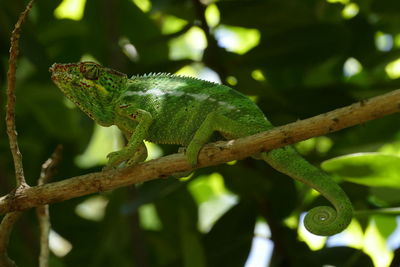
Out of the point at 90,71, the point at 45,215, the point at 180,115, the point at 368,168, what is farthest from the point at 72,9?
the point at 368,168

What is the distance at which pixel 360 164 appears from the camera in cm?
239

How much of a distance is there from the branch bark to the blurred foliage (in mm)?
561

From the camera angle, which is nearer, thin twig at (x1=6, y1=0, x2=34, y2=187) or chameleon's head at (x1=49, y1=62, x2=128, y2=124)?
thin twig at (x1=6, y1=0, x2=34, y2=187)

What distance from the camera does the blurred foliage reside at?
296cm

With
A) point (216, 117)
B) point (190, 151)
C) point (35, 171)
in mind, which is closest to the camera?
point (190, 151)

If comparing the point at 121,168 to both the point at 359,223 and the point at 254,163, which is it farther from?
the point at 359,223

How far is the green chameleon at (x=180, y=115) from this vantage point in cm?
229

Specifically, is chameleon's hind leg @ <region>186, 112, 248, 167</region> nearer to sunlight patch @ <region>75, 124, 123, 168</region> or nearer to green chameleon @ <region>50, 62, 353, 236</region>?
green chameleon @ <region>50, 62, 353, 236</region>

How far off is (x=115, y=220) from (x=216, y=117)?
1045mm

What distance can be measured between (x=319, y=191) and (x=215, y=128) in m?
0.40

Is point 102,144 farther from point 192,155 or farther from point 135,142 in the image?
point 192,155

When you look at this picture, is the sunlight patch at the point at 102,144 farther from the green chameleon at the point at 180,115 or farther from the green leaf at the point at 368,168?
the green leaf at the point at 368,168

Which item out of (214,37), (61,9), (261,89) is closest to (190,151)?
(261,89)

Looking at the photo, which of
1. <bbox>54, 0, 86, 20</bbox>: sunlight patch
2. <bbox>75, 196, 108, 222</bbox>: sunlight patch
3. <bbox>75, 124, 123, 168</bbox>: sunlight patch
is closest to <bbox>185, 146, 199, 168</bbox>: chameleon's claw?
<bbox>75, 196, 108, 222</bbox>: sunlight patch
